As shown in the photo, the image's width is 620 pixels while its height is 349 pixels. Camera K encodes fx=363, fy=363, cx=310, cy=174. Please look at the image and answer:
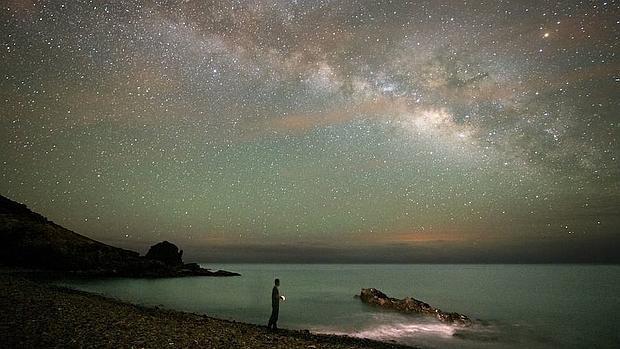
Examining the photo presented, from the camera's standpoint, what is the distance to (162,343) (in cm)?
1177

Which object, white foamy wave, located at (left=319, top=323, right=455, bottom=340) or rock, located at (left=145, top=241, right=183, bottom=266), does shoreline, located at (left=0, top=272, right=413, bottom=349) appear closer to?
white foamy wave, located at (left=319, top=323, right=455, bottom=340)

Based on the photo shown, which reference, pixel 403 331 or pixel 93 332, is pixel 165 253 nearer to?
pixel 403 331

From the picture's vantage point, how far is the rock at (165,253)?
97.6 m

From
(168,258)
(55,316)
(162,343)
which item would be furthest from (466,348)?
(168,258)

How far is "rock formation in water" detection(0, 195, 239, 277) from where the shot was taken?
2549 inches

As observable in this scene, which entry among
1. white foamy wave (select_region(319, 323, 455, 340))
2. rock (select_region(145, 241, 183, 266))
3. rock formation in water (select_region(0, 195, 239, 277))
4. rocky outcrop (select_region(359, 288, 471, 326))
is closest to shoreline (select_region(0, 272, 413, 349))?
white foamy wave (select_region(319, 323, 455, 340))

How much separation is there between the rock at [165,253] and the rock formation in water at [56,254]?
32.0ft

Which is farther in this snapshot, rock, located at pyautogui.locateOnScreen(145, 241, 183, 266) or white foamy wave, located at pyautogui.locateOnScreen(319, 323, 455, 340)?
rock, located at pyautogui.locateOnScreen(145, 241, 183, 266)

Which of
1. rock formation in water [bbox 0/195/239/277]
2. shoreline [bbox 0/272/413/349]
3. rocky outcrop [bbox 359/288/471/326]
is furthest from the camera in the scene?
rock formation in water [bbox 0/195/239/277]

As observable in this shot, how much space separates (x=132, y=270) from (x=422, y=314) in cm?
6391

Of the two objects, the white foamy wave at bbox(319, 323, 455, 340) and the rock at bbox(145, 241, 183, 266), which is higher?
the rock at bbox(145, 241, 183, 266)

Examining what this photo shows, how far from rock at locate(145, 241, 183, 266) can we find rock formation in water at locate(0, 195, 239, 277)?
9742mm

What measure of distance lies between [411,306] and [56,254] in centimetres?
6452

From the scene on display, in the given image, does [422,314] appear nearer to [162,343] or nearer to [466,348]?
[466,348]
